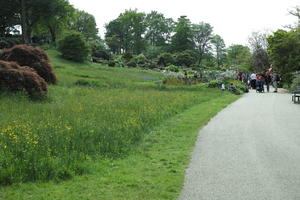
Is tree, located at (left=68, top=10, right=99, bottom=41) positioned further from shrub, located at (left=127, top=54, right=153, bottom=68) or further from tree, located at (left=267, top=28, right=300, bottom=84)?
tree, located at (left=267, top=28, right=300, bottom=84)

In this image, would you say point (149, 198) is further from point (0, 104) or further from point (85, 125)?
point (0, 104)

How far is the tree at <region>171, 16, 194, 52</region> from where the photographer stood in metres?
91.4

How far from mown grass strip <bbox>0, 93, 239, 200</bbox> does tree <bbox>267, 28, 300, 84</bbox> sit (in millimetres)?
22046

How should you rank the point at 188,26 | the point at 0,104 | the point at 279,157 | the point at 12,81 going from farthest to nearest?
the point at 188,26 < the point at 12,81 < the point at 0,104 < the point at 279,157

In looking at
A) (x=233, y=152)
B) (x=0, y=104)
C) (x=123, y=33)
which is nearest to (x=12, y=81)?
(x=0, y=104)

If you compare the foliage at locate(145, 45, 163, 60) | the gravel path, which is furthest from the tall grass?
the foliage at locate(145, 45, 163, 60)

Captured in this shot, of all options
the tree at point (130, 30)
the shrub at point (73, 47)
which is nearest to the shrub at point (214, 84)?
the shrub at point (73, 47)

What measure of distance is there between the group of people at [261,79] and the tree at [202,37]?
187 ft

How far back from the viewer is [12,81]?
16812 mm

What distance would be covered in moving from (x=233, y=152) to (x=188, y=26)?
286 feet

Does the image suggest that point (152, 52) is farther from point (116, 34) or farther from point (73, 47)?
point (73, 47)

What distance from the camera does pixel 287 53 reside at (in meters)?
29.1

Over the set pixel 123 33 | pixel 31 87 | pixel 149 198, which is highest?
pixel 123 33

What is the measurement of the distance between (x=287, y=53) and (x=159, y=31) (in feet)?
253
